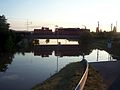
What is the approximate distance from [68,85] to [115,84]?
4.27m

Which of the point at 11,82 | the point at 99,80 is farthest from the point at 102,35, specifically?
the point at 99,80

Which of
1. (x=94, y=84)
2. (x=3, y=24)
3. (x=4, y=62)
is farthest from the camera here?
(x=3, y=24)

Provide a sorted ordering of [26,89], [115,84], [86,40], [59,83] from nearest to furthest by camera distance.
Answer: [115,84] < [59,83] < [26,89] < [86,40]

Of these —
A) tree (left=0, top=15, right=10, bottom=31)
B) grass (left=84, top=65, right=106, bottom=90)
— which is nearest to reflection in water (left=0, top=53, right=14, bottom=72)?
grass (left=84, top=65, right=106, bottom=90)

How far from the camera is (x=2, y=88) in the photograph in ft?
127

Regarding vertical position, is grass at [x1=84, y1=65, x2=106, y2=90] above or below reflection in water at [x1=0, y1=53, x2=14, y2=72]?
above

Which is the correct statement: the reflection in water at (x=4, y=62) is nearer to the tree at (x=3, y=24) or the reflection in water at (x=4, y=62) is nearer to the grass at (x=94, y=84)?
the grass at (x=94, y=84)

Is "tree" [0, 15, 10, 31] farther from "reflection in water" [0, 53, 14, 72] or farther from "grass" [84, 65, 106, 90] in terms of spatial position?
"grass" [84, 65, 106, 90]

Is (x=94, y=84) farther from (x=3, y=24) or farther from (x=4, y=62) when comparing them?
(x=3, y=24)

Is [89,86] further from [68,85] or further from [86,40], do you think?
[86,40]

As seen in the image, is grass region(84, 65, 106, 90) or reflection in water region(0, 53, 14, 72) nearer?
grass region(84, 65, 106, 90)

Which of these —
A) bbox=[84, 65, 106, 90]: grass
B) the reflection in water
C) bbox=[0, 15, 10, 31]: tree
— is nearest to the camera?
bbox=[84, 65, 106, 90]: grass

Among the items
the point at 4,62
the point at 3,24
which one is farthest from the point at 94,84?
the point at 3,24

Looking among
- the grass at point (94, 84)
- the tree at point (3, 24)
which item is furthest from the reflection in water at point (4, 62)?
the tree at point (3, 24)
